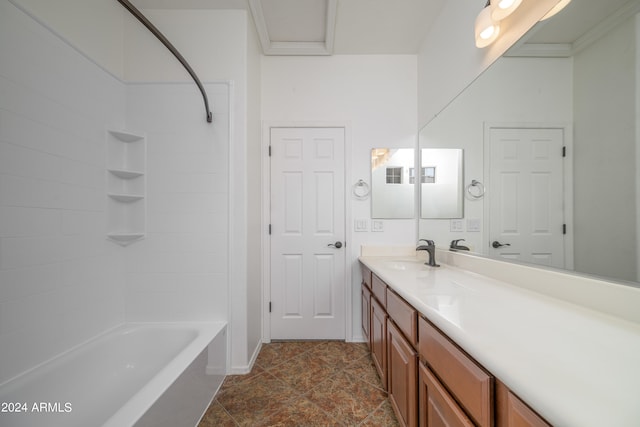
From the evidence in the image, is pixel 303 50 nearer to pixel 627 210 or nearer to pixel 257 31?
pixel 257 31

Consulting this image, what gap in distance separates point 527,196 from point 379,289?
950 millimetres

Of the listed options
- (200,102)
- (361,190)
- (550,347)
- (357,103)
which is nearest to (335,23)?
(357,103)

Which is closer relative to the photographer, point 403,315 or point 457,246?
point 403,315

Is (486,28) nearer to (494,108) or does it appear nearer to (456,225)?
(494,108)

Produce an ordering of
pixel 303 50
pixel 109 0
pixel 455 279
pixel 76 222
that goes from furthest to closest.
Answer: pixel 303 50 → pixel 109 0 → pixel 76 222 → pixel 455 279

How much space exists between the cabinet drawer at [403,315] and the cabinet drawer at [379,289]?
0.08 m

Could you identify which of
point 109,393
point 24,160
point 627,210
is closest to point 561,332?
point 627,210

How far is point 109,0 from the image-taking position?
65.4 inches

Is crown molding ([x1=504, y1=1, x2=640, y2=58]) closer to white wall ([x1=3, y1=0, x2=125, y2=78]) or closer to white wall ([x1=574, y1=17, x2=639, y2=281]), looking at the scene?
white wall ([x1=574, y1=17, x2=639, y2=281])

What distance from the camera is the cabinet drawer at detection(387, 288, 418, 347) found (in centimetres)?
100

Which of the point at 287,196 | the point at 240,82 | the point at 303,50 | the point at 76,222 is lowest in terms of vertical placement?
the point at 76,222

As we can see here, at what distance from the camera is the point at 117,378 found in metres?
1.43

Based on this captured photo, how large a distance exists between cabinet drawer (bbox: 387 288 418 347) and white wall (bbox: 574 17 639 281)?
24.9 inches

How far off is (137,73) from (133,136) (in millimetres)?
512
